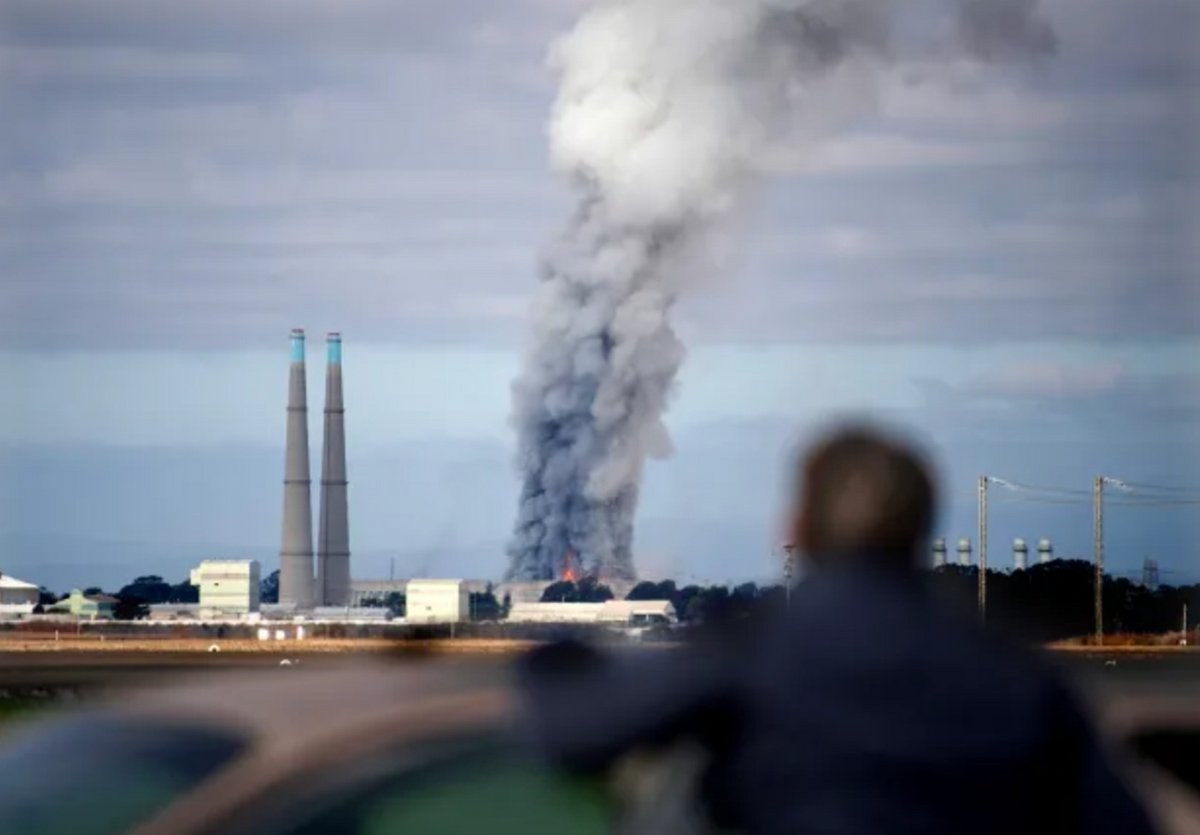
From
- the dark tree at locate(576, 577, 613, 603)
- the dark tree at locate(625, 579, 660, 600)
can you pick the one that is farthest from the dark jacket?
the dark tree at locate(576, 577, 613, 603)

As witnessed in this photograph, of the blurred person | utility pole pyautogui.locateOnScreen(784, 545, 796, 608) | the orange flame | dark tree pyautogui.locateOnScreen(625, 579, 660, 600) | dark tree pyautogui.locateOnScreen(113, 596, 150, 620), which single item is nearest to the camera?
the blurred person

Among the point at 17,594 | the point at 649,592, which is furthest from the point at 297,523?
the point at 649,592

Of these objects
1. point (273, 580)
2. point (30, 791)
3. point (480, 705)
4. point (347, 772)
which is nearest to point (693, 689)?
point (480, 705)

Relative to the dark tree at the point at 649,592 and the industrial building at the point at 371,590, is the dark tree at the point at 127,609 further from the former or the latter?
the dark tree at the point at 649,592

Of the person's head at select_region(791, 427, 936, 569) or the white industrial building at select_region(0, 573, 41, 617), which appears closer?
the person's head at select_region(791, 427, 936, 569)

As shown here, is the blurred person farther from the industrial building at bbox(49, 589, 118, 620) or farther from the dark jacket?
the industrial building at bbox(49, 589, 118, 620)

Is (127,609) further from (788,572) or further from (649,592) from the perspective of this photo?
(788,572)

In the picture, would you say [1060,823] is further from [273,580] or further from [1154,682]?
[273,580]

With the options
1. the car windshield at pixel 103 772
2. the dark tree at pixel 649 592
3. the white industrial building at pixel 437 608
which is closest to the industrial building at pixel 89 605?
the white industrial building at pixel 437 608
